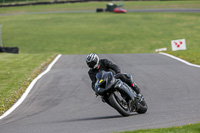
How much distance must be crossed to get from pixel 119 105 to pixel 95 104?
255 cm

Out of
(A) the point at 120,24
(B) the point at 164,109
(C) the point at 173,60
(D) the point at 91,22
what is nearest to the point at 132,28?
(A) the point at 120,24

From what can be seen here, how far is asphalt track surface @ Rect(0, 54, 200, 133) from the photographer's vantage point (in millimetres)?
7824

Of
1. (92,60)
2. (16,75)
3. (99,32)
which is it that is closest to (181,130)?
(92,60)

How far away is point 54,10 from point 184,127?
7464cm

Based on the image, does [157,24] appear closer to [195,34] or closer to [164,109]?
[195,34]

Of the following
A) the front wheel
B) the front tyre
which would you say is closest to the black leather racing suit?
the front wheel

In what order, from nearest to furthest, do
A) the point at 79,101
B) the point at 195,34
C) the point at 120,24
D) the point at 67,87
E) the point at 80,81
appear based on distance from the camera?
the point at 79,101 < the point at 67,87 < the point at 80,81 < the point at 195,34 < the point at 120,24

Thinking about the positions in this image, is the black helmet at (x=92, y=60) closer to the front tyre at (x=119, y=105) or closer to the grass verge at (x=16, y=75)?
the front tyre at (x=119, y=105)

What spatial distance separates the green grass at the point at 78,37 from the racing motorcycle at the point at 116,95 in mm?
4248

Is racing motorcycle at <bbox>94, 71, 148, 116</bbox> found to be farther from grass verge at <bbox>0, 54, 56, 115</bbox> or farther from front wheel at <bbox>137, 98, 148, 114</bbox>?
grass verge at <bbox>0, 54, 56, 115</bbox>

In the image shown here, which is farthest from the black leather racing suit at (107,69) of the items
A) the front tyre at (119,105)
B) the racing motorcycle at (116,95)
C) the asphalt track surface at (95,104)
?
the asphalt track surface at (95,104)

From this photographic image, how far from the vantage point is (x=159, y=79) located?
14086 millimetres

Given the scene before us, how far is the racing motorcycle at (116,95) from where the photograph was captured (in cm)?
795

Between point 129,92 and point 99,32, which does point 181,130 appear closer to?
point 129,92
